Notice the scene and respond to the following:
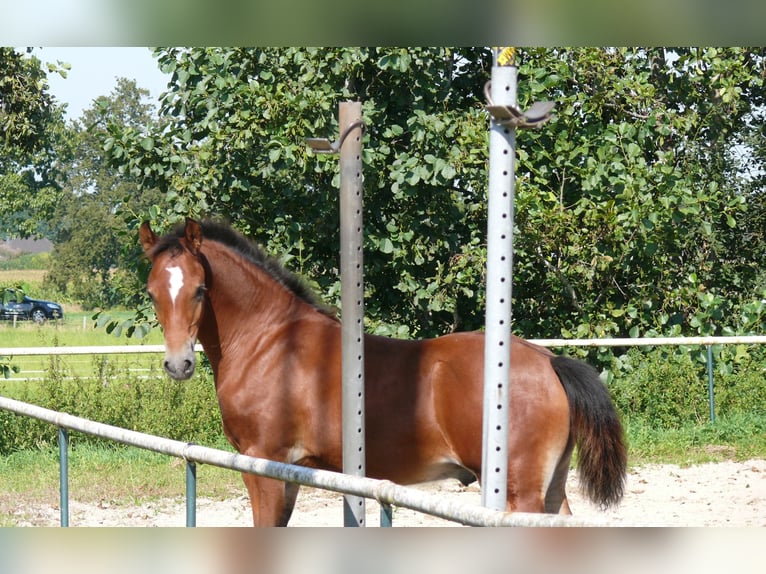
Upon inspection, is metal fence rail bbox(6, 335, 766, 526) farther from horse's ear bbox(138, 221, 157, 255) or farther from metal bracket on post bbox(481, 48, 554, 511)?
horse's ear bbox(138, 221, 157, 255)

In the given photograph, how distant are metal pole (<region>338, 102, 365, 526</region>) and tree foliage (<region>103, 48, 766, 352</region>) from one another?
603 cm

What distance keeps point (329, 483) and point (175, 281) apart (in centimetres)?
268

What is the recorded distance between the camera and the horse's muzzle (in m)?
4.97

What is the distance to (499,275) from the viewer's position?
2.24 metres

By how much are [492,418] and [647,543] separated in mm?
623

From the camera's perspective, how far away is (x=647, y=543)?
167cm

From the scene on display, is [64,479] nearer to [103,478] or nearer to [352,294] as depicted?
[352,294]

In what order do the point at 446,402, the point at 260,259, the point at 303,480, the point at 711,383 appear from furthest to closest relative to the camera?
1. the point at 711,383
2. the point at 260,259
3. the point at 446,402
4. the point at 303,480

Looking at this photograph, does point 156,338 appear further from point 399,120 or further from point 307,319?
point 307,319

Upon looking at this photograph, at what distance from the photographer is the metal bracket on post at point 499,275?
2.23 m

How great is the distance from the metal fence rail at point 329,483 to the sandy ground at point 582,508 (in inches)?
108

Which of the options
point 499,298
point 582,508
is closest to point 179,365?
point 499,298

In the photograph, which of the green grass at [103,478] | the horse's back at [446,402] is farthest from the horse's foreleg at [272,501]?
the green grass at [103,478]
